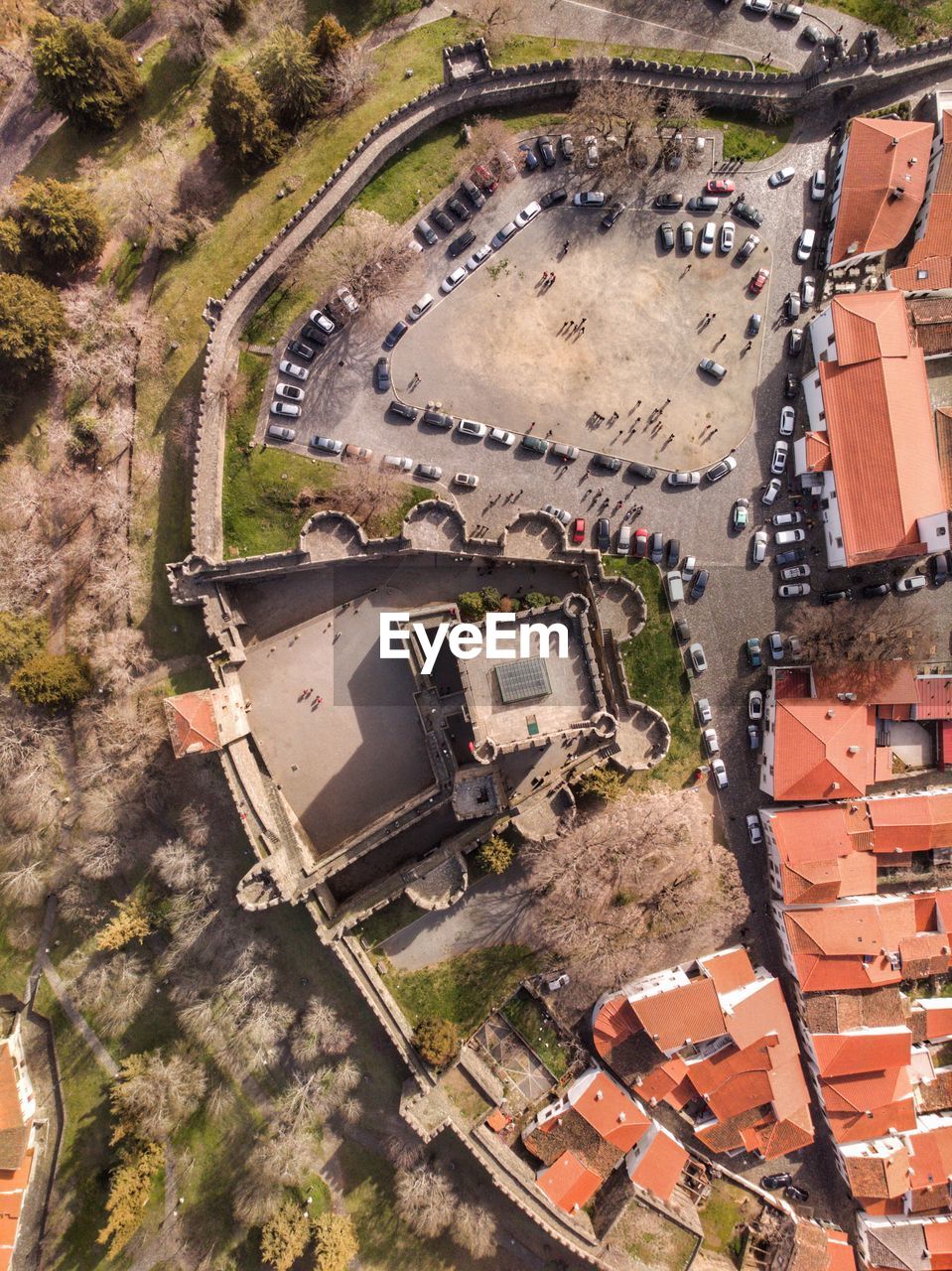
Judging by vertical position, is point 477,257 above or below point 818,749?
above

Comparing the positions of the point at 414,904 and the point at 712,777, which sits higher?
the point at 712,777

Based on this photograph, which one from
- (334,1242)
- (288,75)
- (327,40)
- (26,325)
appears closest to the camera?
(334,1242)

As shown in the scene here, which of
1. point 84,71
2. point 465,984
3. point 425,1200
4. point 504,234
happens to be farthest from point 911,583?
point 84,71

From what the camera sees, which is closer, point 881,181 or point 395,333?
Answer: point 881,181

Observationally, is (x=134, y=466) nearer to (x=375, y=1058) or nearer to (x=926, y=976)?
(x=375, y=1058)

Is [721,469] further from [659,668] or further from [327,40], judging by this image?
[327,40]

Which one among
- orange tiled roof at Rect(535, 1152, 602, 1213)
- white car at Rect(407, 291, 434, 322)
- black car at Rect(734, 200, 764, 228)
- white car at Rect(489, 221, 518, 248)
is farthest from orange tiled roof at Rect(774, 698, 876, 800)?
white car at Rect(489, 221, 518, 248)

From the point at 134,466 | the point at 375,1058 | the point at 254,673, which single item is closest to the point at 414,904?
the point at 375,1058
